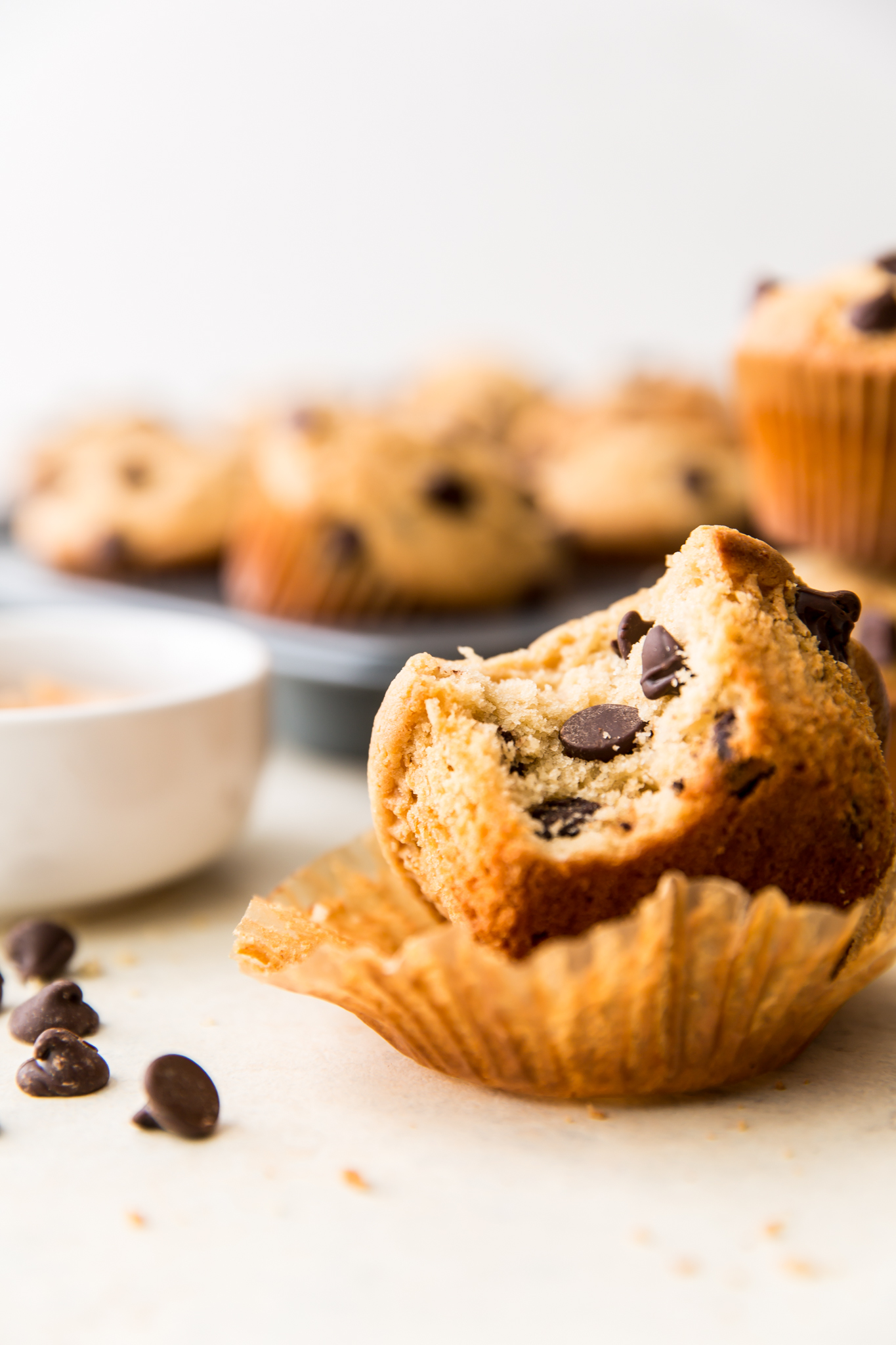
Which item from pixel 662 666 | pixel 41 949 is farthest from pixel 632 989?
pixel 41 949

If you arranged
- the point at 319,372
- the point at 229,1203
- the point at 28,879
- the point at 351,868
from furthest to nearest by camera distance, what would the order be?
the point at 319,372 → the point at 28,879 → the point at 351,868 → the point at 229,1203

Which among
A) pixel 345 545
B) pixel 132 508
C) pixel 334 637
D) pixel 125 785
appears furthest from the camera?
pixel 132 508

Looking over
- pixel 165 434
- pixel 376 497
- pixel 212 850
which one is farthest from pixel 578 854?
pixel 165 434

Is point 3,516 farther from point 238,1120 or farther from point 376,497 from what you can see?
point 238,1120

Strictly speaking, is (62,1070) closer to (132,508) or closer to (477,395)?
(132,508)

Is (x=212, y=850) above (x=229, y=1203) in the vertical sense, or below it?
below
